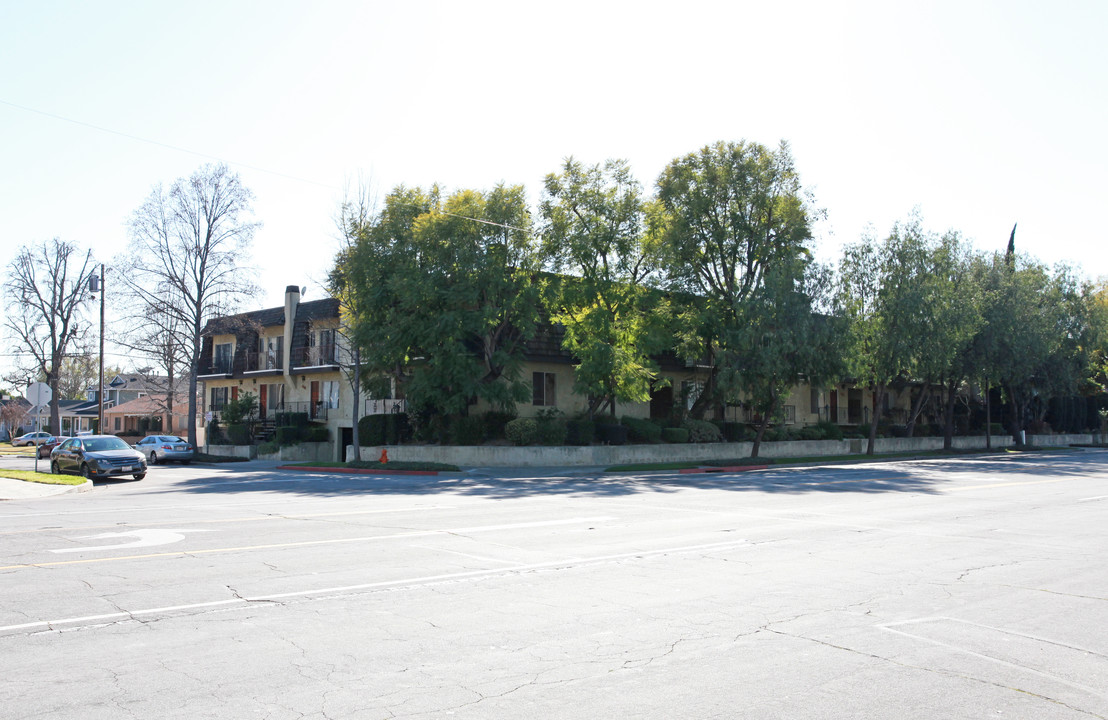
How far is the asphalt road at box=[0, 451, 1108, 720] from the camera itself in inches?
213

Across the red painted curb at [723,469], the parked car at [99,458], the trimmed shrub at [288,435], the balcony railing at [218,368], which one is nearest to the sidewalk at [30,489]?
the parked car at [99,458]

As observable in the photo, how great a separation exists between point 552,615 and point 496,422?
28972mm

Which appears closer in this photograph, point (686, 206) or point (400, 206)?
point (400, 206)

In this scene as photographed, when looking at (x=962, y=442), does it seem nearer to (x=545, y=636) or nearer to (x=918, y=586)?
(x=918, y=586)

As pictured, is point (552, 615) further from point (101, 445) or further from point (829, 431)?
point (829, 431)

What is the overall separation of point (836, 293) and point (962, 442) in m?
25.2

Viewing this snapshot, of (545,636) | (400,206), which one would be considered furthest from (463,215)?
(545,636)

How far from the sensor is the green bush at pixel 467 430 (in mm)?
35312

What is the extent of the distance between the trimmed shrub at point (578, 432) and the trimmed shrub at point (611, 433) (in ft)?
2.87

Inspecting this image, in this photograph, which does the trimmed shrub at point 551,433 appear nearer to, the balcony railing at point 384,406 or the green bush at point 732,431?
the balcony railing at point 384,406

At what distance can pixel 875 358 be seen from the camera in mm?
40594

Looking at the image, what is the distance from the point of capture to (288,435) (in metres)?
42.4

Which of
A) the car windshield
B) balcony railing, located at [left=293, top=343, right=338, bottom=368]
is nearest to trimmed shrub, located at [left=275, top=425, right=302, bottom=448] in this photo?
balcony railing, located at [left=293, top=343, right=338, bottom=368]

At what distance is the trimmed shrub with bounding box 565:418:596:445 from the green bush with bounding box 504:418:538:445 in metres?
1.36
